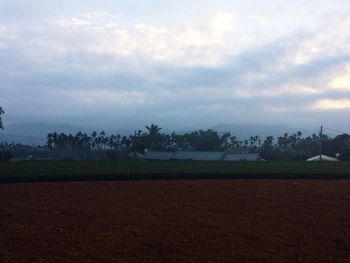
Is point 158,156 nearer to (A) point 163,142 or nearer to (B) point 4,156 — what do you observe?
(A) point 163,142

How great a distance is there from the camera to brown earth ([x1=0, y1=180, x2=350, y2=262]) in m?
8.52

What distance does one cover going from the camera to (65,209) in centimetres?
1456

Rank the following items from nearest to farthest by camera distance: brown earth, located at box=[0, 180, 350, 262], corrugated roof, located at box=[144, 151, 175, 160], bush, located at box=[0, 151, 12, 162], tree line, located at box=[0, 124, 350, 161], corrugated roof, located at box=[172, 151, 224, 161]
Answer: brown earth, located at box=[0, 180, 350, 262], bush, located at box=[0, 151, 12, 162], corrugated roof, located at box=[172, 151, 224, 161], corrugated roof, located at box=[144, 151, 175, 160], tree line, located at box=[0, 124, 350, 161]

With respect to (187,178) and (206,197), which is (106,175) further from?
(206,197)

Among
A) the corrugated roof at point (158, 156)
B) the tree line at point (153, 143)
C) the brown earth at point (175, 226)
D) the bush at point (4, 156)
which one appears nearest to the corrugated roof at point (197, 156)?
the corrugated roof at point (158, 156)

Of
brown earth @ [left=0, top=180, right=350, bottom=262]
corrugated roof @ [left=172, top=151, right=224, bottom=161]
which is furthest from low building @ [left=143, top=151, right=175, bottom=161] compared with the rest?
brown earth @ [left=0, top=180, right=350, bottom=262]

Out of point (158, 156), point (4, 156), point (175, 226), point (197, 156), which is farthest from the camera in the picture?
point (158, 156)

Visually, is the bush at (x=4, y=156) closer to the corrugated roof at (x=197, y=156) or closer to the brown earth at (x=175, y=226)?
the corrugated roof at (x=197, y=156)

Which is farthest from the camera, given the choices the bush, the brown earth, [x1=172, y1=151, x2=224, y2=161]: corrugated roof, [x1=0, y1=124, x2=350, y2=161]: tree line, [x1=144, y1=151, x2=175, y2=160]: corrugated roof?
[x1=0, y1=124, x2=350, y2=161]: tree line

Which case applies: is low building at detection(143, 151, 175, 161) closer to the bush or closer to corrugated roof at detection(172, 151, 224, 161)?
corrugated roof at detection(172, 151, 224, 161)

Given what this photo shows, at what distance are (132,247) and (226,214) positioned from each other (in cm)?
488

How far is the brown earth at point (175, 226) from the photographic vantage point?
28.0ft

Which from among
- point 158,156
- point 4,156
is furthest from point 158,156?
point 4,156

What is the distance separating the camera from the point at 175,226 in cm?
1132
